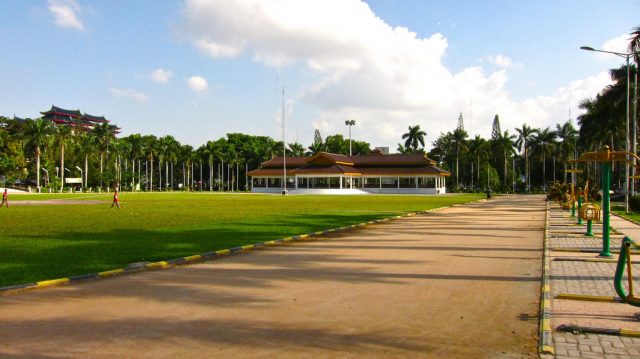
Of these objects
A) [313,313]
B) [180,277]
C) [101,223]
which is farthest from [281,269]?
[101,223]

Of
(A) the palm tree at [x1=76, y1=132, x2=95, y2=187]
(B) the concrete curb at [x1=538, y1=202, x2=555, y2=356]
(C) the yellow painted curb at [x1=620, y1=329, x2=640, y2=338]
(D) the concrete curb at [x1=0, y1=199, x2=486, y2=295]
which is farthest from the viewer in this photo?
(A) the palm tree at [x1=76, y1=132, x2=95, y2=187]

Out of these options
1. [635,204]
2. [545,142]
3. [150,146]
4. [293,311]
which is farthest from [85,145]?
[293,311]

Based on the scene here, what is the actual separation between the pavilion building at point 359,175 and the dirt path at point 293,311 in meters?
74.9

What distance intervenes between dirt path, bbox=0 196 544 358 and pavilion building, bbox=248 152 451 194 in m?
74.9

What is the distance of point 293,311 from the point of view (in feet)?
23.9

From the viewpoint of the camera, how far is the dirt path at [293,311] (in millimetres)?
5707

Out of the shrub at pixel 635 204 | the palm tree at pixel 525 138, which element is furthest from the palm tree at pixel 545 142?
the shrub at pixel 635 204

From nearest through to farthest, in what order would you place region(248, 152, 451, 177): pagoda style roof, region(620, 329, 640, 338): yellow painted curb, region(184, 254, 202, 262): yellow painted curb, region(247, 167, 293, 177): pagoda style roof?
1. region(620, 329, 640, 338): yellow painted curb
2. region(184, 254, 202, 262): yellow painted curb
3. region(248, 152, 451, 177): pagoda style roof
4. region(247, 167, 293, 177): pagoda style roof

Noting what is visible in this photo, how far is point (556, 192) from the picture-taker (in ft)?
125

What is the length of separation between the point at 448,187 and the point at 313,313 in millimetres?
99539

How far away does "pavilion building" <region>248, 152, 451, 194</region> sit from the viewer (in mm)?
87000

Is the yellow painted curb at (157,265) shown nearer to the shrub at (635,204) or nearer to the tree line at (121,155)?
the shrub at (635,204)

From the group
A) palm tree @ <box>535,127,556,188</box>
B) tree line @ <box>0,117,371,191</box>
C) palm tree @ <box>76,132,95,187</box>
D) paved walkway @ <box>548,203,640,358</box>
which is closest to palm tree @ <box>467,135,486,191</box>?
palm tree @ <box>535,127,556,188</box>

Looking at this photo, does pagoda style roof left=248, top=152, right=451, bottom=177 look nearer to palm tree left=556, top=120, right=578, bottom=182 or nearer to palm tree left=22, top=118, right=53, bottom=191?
palm tree left=556, top=120, right=578, bottom=182
